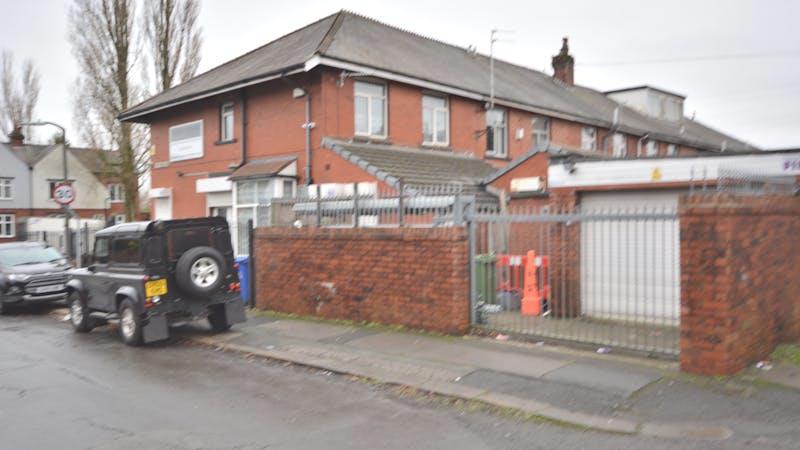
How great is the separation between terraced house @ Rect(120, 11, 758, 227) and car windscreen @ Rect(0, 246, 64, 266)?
4.64 meters

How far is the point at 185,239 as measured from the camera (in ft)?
31.5

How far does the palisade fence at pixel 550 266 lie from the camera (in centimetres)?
848

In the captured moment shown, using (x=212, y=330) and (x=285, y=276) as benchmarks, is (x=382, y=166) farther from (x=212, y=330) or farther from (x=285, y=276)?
(x=212, y=330)

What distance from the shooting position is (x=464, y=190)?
14086 millimetres

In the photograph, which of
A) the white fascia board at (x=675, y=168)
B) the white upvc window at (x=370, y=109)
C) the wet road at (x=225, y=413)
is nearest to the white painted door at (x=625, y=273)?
the white fascia board at (x=675, y=168)

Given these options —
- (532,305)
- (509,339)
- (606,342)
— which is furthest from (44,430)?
(532,305)

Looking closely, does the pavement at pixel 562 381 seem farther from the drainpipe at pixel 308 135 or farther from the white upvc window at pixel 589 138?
the white upvc window at pixel 589 138

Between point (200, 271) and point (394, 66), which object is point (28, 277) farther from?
point (394, 66)

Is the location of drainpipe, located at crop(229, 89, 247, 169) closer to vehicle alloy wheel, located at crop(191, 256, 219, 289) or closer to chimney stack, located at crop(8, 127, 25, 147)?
vehicle alloy wheel, located at crop(191, 256, 219, 289)

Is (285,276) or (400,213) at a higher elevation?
(400,213)

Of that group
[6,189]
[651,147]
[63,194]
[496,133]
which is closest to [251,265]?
[63,194]

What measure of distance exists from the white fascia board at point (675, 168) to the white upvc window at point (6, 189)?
1832 inches

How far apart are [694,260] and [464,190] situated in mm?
7814

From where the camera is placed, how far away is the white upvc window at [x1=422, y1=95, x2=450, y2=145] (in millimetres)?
18656
